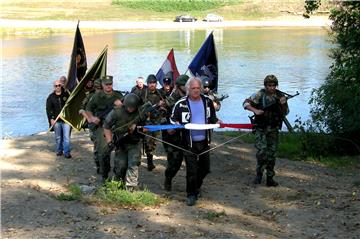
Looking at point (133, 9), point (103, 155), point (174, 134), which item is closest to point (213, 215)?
point (174, 134)

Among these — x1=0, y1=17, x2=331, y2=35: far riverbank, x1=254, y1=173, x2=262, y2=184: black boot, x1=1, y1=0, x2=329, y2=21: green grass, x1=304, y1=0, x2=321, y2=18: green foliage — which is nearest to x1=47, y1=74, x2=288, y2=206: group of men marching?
x1=254, y1=173, x2=262, y2=184: black boot

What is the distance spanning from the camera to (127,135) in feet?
27.8

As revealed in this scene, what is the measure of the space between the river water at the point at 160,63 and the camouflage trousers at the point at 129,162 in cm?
981

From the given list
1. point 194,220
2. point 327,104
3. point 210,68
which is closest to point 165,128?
point 194,220

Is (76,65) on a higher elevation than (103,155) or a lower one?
higher

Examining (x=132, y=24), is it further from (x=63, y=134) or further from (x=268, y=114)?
(x=268, y=114)

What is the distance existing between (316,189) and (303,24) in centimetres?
5760

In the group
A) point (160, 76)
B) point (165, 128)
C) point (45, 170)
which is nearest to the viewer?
point (165, 128)

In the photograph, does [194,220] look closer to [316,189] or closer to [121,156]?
[121,156]

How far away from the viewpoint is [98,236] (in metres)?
7.01

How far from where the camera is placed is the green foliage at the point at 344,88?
12.8 metres

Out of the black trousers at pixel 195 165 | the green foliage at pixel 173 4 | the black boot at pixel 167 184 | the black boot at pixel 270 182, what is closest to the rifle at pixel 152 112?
the black trousers at pixel 195 165

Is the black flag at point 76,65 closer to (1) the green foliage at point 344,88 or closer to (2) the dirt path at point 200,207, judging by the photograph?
(2) the dirt path at point 200,207

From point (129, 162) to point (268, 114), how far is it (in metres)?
2.42
